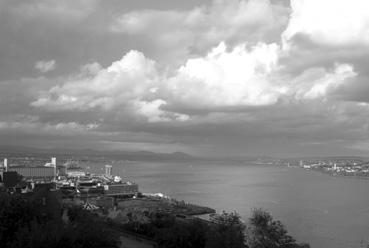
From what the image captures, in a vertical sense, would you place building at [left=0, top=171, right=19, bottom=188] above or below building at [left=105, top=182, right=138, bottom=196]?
above

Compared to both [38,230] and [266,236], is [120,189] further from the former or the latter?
[38,230]

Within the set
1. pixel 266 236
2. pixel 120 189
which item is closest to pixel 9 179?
pixel 120 189

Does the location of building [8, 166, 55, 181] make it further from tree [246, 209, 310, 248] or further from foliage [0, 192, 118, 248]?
tree [246, 209, 310, 248]

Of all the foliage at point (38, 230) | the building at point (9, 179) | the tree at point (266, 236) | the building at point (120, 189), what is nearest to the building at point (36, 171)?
the building at point (120, 189)

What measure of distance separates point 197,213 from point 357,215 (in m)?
10.2

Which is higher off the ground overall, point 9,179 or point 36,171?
point 9,179

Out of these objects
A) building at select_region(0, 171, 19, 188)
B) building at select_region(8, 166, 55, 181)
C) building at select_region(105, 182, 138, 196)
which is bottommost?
building at select_region(105, 182, 138, 196)

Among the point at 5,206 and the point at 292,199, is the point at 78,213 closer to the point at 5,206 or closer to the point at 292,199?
the point at 5,206

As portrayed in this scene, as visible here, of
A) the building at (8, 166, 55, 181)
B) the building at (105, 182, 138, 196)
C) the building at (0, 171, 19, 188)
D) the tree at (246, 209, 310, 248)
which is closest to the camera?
the tree at (246, 209, 310, 248)

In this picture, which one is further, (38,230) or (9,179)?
(9,179)

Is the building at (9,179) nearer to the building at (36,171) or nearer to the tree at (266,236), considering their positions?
the tree at (266,236)

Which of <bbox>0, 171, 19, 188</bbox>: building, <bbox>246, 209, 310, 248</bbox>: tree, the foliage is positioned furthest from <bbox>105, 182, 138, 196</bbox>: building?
the foliage

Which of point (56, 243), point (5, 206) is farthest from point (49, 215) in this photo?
point (56, 243)

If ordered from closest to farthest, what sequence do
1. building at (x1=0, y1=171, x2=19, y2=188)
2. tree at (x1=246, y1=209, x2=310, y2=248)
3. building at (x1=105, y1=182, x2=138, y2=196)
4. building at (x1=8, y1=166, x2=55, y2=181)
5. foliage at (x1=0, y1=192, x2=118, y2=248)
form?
foliage at (x1=0, y1=192, x2=118, y2=248) → tree at (x1=246, y1=209, x2=310, y2=248) → building at (x1=0, y1=171, x2=19, y2=188) → building at (x1=105, y1=182, x2=138, y2=196) → building at (x1=8, y1=166, x2=55, y2=181)
